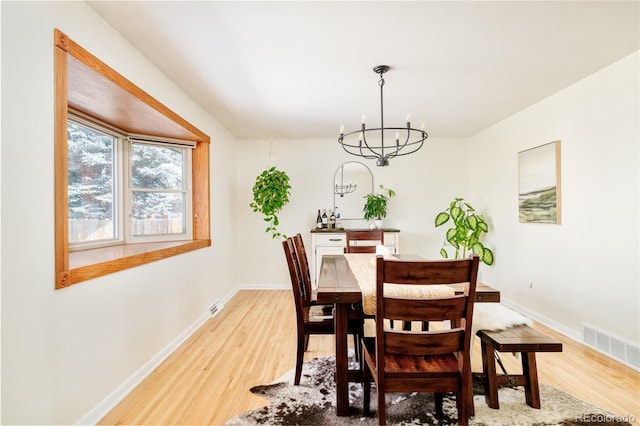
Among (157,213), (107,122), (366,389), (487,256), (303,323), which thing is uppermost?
(107,122)

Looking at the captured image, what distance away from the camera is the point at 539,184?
138 inches

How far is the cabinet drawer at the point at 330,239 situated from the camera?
4.71 metres

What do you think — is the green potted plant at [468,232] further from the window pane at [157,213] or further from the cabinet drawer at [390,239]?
the window pane at [157,213]

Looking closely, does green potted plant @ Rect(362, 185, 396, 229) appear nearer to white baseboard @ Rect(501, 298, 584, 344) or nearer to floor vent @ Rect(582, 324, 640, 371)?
white baseboard @ Rect(501, 298, 584, 344)

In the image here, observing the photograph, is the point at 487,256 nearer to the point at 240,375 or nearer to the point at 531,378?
the point at 531,378

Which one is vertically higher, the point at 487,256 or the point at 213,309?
the point at 487,256

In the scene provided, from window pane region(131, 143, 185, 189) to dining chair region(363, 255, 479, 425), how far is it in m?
2.75

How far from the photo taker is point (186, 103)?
3.20 metres

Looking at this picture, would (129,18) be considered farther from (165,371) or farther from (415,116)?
(415,116)

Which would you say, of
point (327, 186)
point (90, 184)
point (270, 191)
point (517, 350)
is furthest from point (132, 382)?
point (327, 186)

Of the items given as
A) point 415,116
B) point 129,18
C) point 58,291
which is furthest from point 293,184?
point 58,291

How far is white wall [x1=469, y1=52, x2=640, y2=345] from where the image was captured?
100 inches

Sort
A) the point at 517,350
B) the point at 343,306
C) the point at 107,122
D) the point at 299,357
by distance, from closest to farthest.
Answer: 1. the point at 517,350
2. the point at 343,306
3. the point at 299,357
4. the point at 107,122

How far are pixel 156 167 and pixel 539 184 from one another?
13.2 feet
